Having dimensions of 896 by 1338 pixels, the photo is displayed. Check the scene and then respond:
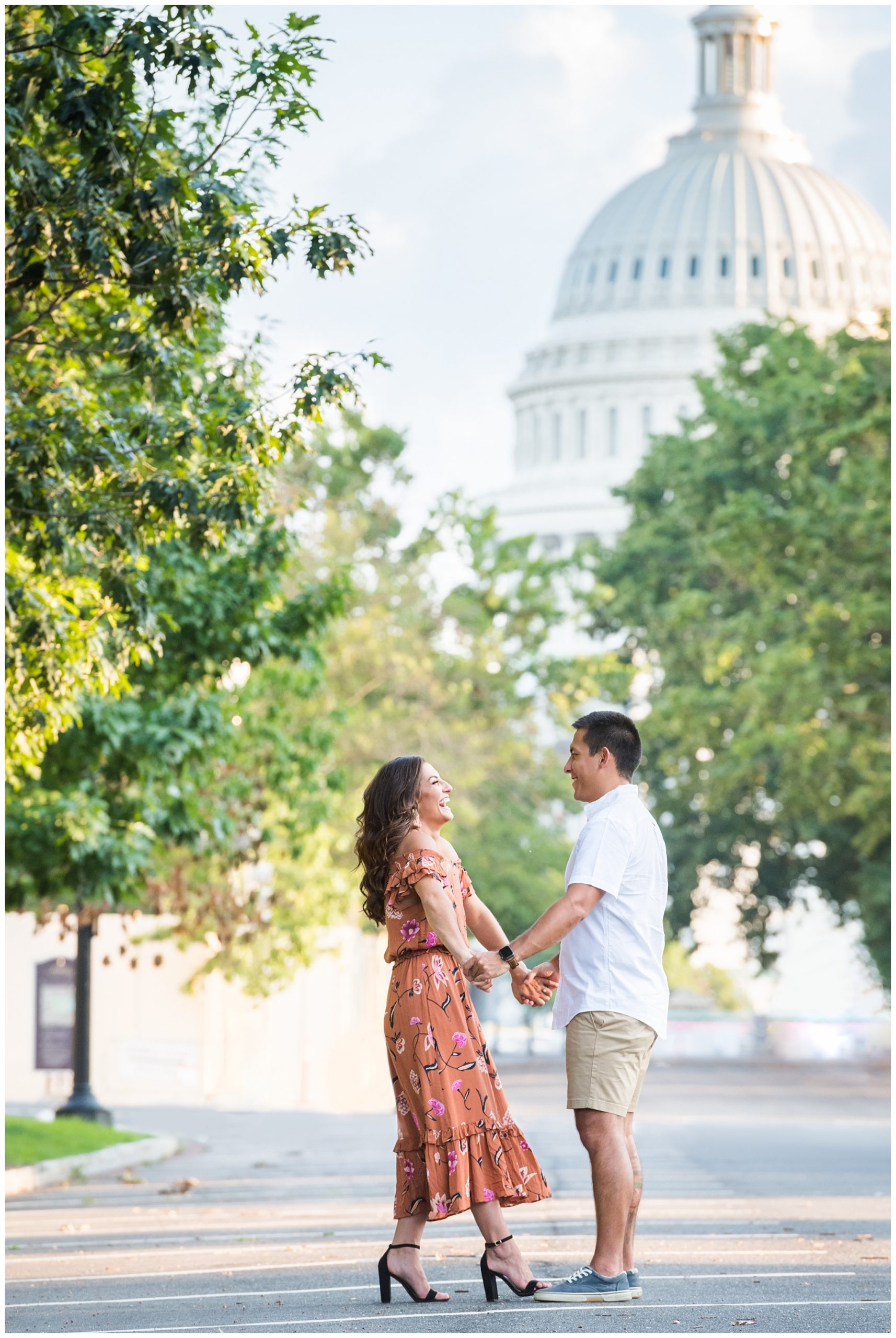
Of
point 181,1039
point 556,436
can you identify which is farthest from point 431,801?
point 556,436

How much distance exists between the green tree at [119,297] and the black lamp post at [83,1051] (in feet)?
33.1

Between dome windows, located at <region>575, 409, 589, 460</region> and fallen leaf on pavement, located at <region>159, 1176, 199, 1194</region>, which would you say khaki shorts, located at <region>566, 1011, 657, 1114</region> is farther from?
dome windows, located at <region>575, 409, 589, 460</region>

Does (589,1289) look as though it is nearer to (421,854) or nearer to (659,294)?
(421,854)

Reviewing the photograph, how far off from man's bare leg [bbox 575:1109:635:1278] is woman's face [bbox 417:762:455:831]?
111 cm

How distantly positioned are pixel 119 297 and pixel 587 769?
4921 millimetres

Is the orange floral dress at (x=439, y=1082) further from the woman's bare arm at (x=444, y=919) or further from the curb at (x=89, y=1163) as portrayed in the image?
the curb at (x=89, y=1163)

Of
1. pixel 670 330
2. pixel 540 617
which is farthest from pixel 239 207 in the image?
pixel 670 330

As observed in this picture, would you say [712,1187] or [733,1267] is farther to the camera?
[712,1187]

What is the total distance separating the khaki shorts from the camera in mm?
7570

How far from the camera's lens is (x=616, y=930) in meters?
7.66

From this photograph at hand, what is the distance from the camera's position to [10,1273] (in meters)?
10.0

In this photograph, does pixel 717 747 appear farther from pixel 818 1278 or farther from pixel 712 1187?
pixel 818 1278

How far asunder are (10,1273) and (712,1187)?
638 centimetres

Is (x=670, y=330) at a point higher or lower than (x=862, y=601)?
higher
